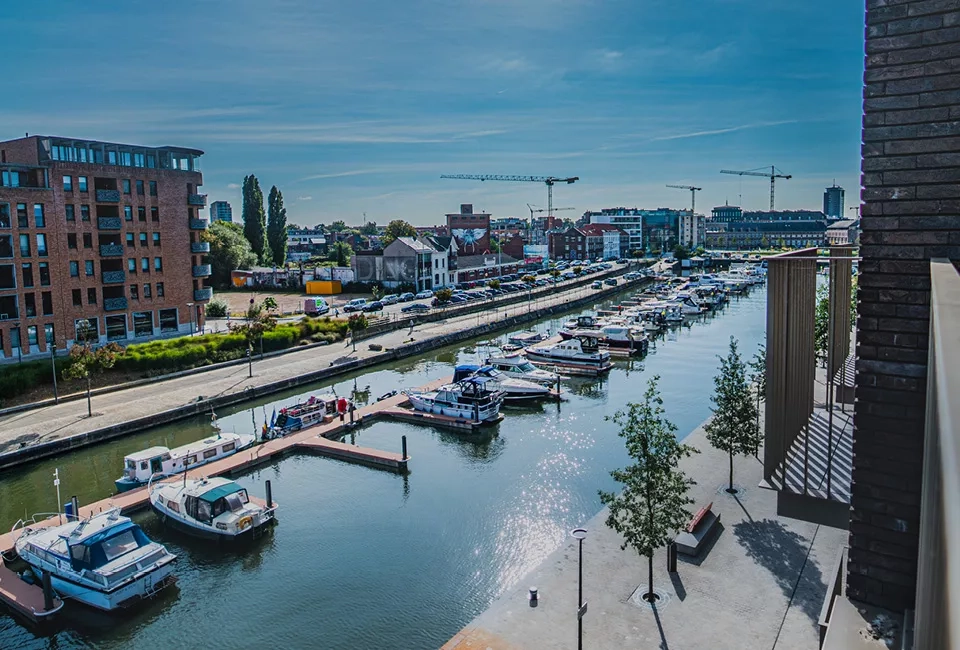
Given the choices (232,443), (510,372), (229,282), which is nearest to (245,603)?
(232,443)

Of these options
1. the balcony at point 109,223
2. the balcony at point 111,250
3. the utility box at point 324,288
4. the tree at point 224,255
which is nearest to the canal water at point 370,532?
the balcony at point 111,250

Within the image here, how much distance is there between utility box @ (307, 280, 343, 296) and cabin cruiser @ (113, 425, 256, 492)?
47.4 m

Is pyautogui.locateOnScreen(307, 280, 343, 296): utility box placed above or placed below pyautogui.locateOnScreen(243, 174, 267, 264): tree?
below

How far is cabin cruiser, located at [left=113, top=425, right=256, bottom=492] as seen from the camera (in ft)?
68.8

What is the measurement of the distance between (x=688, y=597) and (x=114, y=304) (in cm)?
3531

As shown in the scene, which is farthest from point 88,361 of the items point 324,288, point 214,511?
point 324,288

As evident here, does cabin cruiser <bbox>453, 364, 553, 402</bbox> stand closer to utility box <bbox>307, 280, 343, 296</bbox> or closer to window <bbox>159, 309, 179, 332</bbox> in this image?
window <bbox>159, 309, 179, 332</bbox>

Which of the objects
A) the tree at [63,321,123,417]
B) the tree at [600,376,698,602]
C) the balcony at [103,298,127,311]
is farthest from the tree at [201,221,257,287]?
the tree at [600,376,698,602]

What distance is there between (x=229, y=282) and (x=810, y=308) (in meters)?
75.1

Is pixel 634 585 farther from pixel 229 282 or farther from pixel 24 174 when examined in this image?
pixel 229 282

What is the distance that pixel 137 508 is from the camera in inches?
769

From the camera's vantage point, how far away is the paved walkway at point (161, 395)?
83.1 feet

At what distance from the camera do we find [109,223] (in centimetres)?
3853

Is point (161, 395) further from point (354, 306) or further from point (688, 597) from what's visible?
point (354, 306)
